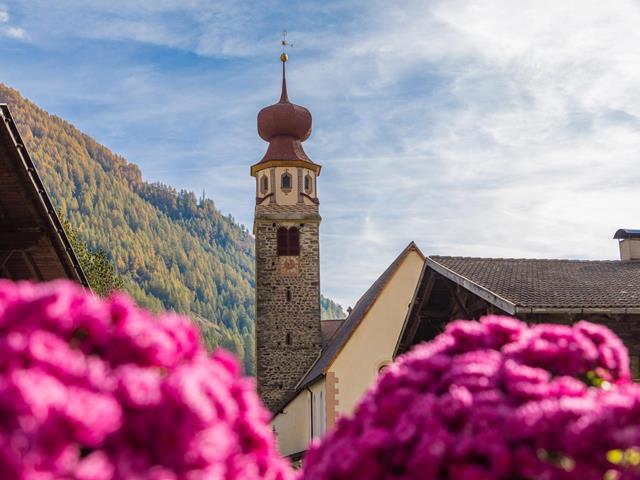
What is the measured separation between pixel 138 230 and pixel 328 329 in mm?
133676

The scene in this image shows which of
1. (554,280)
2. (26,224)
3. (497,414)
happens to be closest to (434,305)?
(554,280)

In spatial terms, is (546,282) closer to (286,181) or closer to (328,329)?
(286,181)

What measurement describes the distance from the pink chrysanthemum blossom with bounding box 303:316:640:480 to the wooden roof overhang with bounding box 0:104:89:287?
566cm

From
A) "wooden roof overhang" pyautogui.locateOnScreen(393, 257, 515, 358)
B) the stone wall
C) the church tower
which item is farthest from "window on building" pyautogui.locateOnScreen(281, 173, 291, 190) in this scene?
"wooden roof overhang" pyautogui.locateOnScreen(393, 257, 515, 358)

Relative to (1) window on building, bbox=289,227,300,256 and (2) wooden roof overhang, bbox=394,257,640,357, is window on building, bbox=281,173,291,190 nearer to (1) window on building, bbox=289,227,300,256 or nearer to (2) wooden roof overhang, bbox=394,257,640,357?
(1) window on building, bbox=289,227,300,256

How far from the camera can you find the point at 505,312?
11133 millimetres

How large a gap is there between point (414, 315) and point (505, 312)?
12.0 ft

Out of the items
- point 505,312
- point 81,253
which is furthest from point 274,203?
point 505,312

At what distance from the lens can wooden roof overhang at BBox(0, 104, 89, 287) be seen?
7.60 metres

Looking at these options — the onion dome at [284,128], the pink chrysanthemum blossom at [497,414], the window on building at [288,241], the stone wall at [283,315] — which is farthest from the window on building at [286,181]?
the pink chrysanthemum blossom at [497,414]

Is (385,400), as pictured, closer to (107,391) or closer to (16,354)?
(107,391)

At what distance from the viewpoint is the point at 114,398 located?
1777 mm

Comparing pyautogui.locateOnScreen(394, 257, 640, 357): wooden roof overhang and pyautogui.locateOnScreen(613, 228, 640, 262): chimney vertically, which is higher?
pyautogui.locateOnScreen(613, 228, 640, 262): chimney

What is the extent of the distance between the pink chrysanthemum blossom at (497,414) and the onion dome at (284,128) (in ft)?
102
